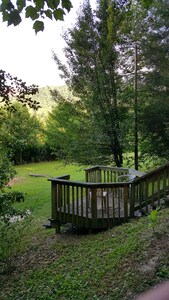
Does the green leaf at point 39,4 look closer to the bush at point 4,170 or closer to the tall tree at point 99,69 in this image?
the bush at point 4,170

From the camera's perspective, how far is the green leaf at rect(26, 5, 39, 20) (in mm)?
2620

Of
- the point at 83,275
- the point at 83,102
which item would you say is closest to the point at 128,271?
the point at 83,275

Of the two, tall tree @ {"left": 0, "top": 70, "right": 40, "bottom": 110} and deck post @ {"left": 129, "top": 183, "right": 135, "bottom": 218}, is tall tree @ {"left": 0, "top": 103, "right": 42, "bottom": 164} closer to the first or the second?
tall tree @ {"left": 0, "top": 70, "right": 40, "bottom": 110}

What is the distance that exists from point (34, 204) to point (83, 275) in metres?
6.08

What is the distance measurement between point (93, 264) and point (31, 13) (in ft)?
10.9

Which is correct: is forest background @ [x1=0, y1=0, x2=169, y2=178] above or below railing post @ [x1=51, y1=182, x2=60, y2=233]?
above

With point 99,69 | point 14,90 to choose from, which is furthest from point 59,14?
point 99,69

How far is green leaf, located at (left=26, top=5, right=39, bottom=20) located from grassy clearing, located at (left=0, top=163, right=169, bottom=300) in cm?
301

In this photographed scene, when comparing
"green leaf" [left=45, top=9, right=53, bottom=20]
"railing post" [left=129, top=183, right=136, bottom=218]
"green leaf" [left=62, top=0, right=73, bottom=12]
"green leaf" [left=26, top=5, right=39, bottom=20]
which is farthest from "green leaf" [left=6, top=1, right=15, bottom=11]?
"railing post" [left=129, top=183, right=136, bottom=218]

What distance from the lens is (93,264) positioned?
4.13m

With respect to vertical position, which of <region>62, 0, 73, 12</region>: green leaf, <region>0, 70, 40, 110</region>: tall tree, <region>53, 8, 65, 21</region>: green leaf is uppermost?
<region>62, 0, 73, 12</region>: green leaf

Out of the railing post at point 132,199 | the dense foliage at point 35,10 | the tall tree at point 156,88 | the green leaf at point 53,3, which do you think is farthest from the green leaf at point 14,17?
the tall tree at point 156,88

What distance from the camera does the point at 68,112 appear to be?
34.9 feet

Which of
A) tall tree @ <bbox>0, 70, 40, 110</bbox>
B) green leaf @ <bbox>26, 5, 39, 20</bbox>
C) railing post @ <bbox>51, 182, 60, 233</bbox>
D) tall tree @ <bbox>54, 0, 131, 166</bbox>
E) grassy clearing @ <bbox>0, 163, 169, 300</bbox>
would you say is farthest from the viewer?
tall tree @ <bbox>54, 0, 131, 166</bbox>
